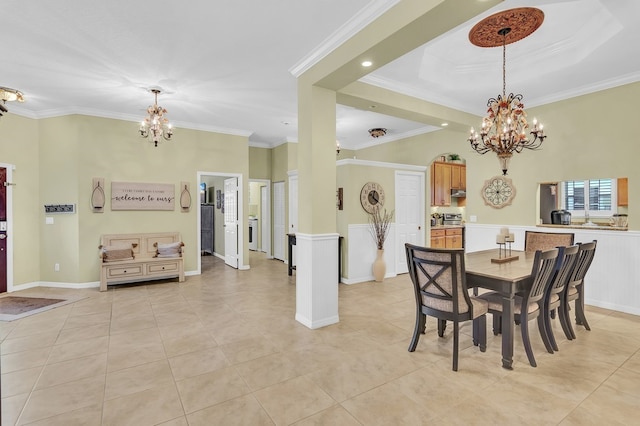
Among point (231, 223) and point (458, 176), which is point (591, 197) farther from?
point (231, 223)

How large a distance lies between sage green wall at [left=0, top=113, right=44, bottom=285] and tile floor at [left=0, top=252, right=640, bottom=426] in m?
1.98

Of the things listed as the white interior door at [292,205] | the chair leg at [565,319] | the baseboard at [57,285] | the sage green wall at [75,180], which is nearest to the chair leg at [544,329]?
the chair leg at [565,319]

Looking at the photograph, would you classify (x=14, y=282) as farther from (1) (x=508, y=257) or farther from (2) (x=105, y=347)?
(1) (x=508, y=257)

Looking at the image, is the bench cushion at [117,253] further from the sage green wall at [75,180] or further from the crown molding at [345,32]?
the crown molding at [345,32]

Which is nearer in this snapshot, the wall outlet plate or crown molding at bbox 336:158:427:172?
the wall outlet plate

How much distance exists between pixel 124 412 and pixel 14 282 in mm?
4787

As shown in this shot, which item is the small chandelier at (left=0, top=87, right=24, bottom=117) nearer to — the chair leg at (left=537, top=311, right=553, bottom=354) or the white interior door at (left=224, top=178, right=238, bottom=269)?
the white interior door at (left=224, top=178, right=238, bottom=269)

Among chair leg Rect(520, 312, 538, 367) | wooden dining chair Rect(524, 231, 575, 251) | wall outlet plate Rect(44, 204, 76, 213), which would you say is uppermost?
wall outlet plate Rect(44, 204, 76, 213)

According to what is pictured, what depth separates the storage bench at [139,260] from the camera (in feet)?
17.3

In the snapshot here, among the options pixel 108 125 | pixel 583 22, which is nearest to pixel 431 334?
pixel 583 22

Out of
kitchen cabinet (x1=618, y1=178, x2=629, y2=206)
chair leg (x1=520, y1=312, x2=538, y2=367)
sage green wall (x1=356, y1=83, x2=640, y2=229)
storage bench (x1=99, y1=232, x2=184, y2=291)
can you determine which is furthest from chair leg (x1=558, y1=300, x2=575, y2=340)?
storage bench (x1=99, y1=232, x2=184, y2=291)

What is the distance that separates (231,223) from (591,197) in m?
7.24

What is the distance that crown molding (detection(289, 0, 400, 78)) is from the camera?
8.77 ft

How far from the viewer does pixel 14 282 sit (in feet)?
17.3
